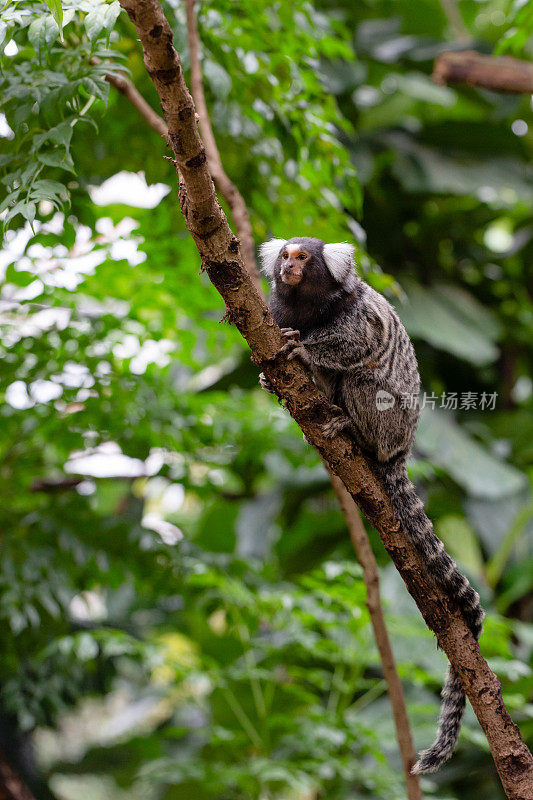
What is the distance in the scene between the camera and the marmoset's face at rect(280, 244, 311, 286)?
179cm

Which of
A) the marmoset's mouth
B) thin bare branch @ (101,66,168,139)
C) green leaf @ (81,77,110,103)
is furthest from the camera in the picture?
thin bare branch @ (101,66,168,139)

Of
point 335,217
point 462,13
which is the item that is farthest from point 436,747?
point 462,13

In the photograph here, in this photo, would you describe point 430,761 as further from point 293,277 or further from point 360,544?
point 293,277

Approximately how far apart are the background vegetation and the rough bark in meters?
0.40

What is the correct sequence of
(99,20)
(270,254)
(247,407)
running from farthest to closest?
(247,407)
(270,254)
(99,20)

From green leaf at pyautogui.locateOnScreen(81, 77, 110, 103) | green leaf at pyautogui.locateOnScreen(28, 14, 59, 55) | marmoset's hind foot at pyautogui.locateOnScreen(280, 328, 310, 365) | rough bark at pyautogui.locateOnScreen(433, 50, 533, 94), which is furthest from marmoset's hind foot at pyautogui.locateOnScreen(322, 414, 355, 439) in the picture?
rough bark at pyautogui.locateOnScreen(433, 50, 533, 94)

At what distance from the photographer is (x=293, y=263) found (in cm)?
180

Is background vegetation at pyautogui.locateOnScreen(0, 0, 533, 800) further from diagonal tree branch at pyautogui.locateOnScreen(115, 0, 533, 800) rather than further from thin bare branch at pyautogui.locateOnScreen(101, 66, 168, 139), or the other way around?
diagonal tree branch at pyautogui.locateOnScreen(115, 0, 533, 800)

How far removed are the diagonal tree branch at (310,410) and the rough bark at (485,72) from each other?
2760mm

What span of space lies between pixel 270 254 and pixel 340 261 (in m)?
0.24

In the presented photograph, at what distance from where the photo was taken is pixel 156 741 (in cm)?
409

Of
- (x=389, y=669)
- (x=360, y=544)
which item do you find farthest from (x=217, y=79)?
(x=389, y=669)

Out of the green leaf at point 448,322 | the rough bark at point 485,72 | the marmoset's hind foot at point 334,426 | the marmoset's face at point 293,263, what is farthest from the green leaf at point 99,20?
the rough bark at point 485,72

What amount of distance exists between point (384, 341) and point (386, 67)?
3.30 m
